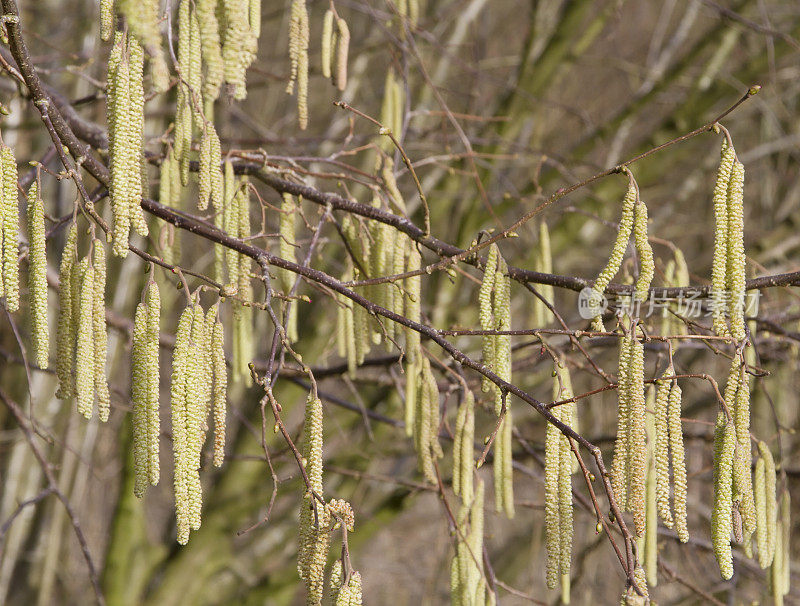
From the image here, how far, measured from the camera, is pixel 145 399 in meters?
1.33

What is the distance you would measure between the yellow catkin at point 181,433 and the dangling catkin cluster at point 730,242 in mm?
826

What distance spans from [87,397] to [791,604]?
Result: 3.06m

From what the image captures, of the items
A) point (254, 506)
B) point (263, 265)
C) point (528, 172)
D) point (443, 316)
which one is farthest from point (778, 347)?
point (528, 172)

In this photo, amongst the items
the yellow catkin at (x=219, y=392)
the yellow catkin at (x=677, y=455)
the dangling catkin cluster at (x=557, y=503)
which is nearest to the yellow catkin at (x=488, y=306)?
the dangling catkin cluster at (x=557, y=503)

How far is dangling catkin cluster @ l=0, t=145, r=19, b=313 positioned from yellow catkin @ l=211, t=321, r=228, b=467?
31 centimetres

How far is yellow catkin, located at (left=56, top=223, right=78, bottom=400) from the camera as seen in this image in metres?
1.43

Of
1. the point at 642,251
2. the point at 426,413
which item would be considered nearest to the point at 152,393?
the point at 426,413

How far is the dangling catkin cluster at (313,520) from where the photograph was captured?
130cm

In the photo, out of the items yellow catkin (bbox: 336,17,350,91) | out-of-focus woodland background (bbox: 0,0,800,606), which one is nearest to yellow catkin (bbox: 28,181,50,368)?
yellow catkin (bbox: 336,17,350,91)

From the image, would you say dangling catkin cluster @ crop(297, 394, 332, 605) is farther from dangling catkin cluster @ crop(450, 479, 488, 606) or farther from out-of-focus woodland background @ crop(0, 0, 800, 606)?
out-of-focus woodland background @ crop(0, 0, 800, 606)

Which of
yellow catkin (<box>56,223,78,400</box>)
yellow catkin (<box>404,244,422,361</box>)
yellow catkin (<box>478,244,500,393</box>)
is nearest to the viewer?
yellow catkin (<box>56,223,78,400</box>)

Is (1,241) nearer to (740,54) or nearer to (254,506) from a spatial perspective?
(254,506)

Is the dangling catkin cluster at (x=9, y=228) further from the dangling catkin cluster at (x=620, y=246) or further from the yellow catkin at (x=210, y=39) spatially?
the dangling catkin cluster at (x=620, y=246)

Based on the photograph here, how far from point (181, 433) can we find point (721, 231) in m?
0.89
